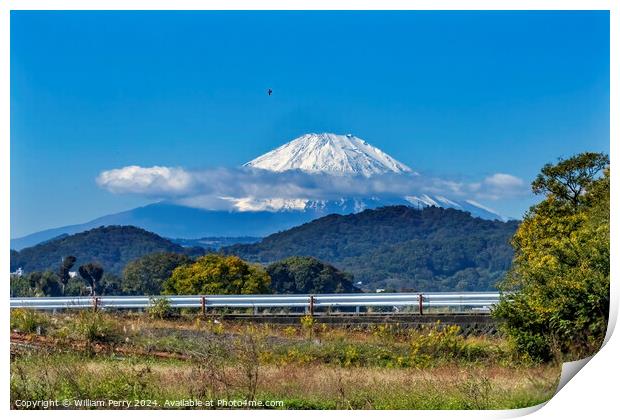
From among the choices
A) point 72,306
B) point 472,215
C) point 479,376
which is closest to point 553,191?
point 472,215

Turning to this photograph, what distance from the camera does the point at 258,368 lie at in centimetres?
1179

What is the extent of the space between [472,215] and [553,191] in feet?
13.8

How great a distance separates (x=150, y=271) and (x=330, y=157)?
15.4ft

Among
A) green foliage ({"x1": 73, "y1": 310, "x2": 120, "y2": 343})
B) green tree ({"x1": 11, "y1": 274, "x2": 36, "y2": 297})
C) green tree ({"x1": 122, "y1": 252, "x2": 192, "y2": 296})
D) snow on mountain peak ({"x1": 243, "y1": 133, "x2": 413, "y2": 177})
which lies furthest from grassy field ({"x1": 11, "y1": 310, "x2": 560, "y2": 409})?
green tree ({"x1": 122, "y1": 252, "x2": 192, "y2": 296})

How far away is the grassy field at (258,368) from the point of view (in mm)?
11133

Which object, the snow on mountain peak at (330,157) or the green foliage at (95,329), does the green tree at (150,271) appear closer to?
the snow on mountain peak at (330,157)

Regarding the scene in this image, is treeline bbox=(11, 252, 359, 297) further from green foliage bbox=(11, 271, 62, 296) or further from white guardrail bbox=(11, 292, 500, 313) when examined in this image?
white guardrail bbox=(11, 292, 500, 313)

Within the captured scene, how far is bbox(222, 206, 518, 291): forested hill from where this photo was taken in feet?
73.4

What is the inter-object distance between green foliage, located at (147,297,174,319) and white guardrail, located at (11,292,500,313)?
93 millimetres

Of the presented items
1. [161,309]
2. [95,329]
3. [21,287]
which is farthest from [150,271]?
[95,329]

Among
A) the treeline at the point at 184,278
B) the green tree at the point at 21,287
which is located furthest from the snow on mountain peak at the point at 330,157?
the green tree at the point at 21,287

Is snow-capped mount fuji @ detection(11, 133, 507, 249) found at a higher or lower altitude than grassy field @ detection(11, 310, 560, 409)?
higher

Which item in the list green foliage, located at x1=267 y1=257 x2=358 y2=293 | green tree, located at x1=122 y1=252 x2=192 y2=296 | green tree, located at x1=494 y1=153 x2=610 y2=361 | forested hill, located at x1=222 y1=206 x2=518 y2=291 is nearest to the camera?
green tree, located at x1=494 y1=153 x2=610 y2=361

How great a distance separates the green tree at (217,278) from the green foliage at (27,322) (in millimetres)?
4502
